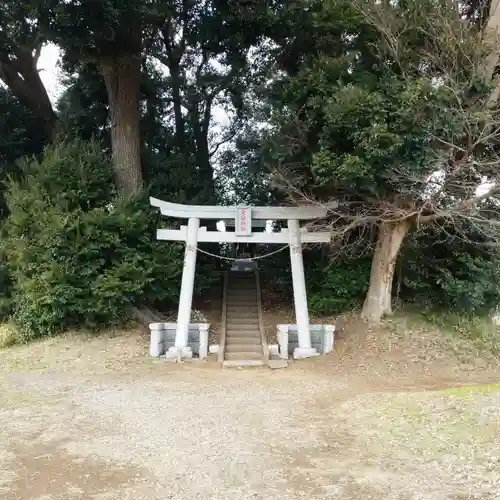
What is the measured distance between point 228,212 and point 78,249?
136 inches

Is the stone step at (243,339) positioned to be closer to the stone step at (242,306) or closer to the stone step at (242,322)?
the stone step at (242,322)

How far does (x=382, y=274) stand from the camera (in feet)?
38.4

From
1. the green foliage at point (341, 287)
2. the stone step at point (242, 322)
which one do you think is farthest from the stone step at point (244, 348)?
the green foliage at point (341, 287)

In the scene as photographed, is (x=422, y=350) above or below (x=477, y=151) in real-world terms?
below

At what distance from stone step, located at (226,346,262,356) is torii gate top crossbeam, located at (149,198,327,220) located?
281cm

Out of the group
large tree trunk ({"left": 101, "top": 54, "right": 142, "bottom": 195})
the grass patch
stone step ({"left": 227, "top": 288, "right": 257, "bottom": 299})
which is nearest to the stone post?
the grass patch

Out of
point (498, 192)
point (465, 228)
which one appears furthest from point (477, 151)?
point (465, 228)

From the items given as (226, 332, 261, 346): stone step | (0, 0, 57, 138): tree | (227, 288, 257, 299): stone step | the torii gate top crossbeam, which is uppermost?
(0, 0, 57, 138): tree

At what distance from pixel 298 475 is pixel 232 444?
3.40 ft

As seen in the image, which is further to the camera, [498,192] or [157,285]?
[157,285]

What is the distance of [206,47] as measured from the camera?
14.2 m

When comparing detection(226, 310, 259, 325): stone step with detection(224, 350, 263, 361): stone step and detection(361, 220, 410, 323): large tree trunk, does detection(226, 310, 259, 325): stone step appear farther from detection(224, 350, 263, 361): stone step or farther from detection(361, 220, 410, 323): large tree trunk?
detection(361, 220, 410, 323): large tree trunk

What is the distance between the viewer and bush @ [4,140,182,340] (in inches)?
455

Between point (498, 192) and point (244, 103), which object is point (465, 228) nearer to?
point (498, 192)
